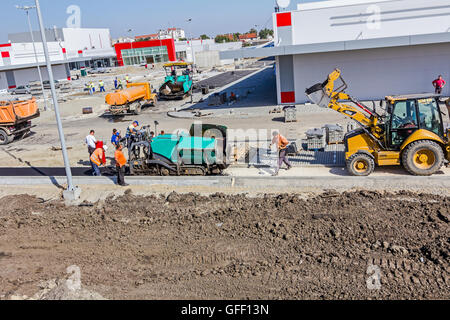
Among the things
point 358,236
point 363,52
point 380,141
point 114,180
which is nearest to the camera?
point 358,236

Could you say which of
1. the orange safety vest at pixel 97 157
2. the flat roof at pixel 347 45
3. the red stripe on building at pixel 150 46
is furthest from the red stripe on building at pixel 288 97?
the red stripe on building at pixel 150 46

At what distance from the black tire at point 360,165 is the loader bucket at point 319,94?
1.81m

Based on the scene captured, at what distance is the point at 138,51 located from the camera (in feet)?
258

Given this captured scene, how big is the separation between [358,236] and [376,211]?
1.41 meters

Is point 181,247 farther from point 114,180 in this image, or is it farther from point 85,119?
point 85,119

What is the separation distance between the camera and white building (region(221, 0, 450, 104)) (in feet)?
73.0

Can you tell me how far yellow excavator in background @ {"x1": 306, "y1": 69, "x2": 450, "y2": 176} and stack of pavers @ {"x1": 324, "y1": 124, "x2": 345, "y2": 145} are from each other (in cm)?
253

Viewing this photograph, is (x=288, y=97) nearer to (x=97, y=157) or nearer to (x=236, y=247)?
(x=97, y=157)

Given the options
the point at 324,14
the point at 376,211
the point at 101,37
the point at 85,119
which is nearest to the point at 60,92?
the point at 85,119

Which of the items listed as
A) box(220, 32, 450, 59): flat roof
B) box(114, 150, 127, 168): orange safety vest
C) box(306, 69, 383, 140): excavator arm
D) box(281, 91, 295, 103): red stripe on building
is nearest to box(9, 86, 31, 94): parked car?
box(220, 32, 450, 59): flat roof

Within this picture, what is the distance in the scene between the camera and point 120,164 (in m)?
13.1

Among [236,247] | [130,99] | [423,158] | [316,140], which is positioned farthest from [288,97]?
[236,247]

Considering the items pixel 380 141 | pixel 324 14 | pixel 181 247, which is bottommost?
pixel 181 247

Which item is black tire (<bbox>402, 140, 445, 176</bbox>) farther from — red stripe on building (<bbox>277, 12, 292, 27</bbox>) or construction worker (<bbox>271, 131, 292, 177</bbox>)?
red stripe on building (<bbox>277, 12, 292, 27</bbox>)
